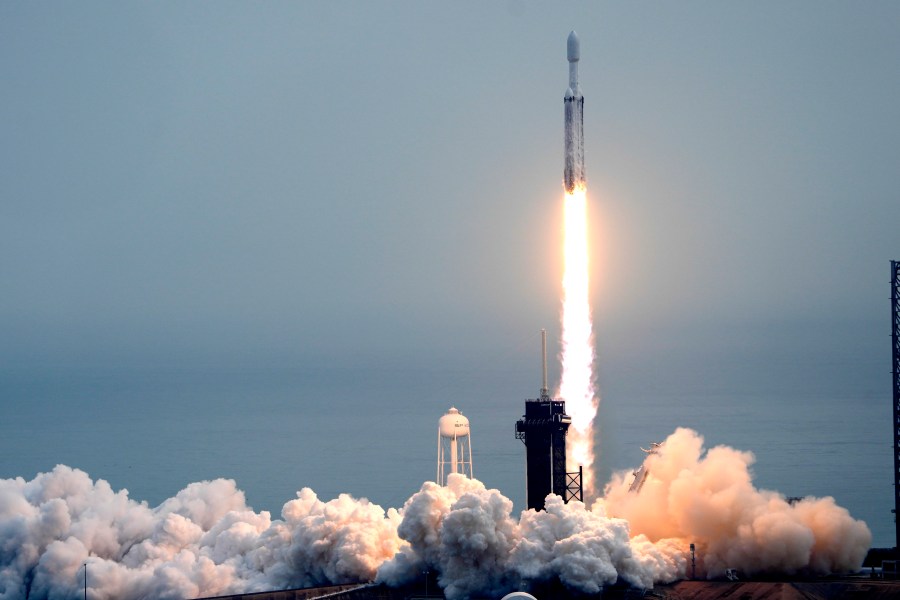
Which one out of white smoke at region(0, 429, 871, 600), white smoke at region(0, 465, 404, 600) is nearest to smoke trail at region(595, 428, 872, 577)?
white smoke at region(0, 429, 871, 600)

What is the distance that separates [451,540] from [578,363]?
16919 mm

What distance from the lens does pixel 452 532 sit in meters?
74.6

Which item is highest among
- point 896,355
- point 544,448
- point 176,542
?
point 896,355

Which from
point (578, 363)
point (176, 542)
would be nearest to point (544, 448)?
point (578, 363)

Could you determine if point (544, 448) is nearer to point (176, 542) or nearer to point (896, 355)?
point (896, 355)

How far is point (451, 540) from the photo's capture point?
7475 cm

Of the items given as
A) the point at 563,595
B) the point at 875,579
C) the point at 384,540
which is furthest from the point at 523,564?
the point at 875,579

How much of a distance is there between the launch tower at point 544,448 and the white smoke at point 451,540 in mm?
1825

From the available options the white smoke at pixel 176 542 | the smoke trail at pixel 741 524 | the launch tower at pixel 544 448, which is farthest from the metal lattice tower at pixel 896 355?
the white smoke at pixel 176 542

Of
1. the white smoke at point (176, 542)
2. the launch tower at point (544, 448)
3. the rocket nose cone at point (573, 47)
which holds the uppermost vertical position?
the rocket nose cone at point (573, 47)

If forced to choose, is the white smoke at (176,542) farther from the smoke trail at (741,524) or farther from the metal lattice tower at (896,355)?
the metal lattice tower at (896,355)

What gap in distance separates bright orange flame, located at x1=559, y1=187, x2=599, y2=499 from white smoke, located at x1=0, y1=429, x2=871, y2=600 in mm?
2354

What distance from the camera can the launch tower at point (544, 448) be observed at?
81875 mm

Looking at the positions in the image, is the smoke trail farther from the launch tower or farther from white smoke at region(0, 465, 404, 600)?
white smoke at region(0, 465, 404, 600)
